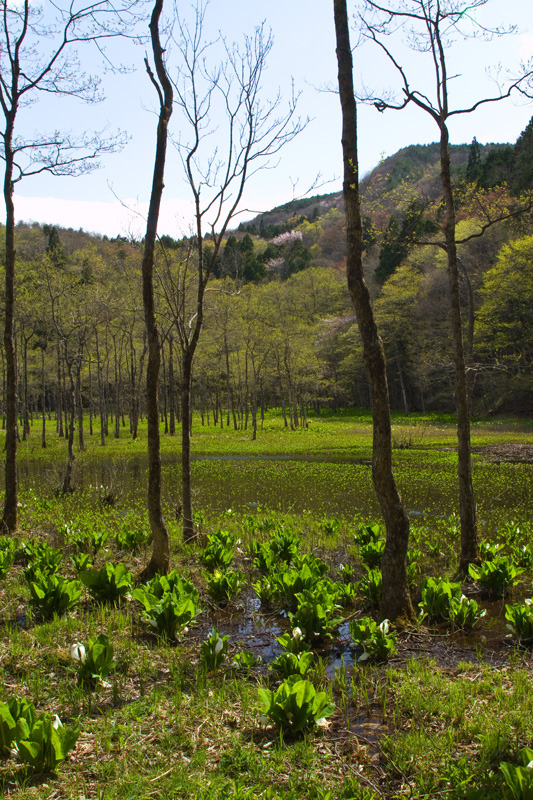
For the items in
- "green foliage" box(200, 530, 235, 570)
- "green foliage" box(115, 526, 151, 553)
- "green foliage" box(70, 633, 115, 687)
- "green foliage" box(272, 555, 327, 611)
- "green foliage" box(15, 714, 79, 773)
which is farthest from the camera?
"green foliage" box(115, 526, 151, 553)

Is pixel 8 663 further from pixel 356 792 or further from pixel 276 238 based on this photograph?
pixel 276 238

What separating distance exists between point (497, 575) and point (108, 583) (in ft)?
15.1

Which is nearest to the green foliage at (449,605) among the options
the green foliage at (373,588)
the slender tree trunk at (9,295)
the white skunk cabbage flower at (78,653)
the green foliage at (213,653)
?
the green foliage at (373,588)

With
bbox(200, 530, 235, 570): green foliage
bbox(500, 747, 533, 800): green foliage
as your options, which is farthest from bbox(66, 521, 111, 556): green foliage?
bbox(500, 747, 533, 800): green foliage

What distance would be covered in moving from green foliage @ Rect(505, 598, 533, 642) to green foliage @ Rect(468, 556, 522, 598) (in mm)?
1338

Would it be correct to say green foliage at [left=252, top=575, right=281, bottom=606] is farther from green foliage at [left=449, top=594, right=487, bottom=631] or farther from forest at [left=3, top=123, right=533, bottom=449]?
forest at [left=3, top=123, right=533, bottom=449]

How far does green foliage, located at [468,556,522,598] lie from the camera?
6152 mm

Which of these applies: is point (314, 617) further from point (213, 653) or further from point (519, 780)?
point (519, 780)

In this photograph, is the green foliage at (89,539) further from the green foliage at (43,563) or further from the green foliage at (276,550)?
the green foliage at (276,550)

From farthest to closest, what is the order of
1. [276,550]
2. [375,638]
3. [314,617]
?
[276,550], [314,617], [375,638]

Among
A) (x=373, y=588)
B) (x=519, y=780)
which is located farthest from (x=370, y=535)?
(x=519, y=780)

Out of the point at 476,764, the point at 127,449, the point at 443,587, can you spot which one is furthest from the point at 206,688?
the point at 127,449

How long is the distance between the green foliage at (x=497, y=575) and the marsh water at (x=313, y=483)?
449 centimetres

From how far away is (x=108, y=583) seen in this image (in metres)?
5.99
